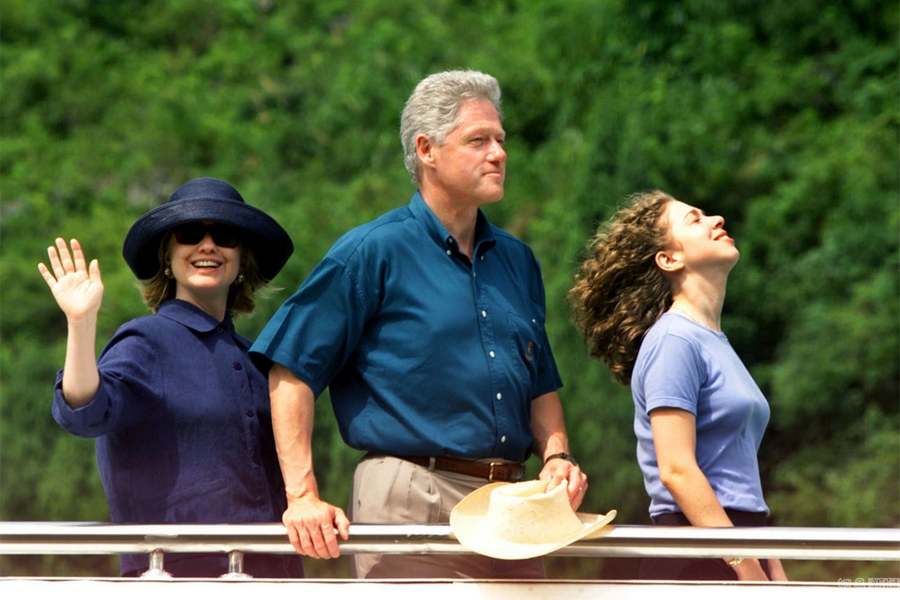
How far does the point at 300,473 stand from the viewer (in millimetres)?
3660

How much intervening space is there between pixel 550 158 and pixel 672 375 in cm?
Result: 907

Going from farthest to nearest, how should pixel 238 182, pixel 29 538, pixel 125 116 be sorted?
1. pixel 125 116
2. pixel 238 182
3. pixel 29 538

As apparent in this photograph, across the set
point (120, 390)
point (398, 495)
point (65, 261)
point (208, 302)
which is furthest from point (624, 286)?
point (65, 261)

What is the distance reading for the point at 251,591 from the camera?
11.3ft

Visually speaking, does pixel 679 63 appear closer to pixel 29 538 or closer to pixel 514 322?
pixel 514 322

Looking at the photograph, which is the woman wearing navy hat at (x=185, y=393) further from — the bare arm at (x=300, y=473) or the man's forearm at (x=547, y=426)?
the man's forearm at (x=547, y=426)

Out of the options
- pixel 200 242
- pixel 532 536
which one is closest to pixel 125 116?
pixel 200 242

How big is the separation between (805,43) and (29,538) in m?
11.2

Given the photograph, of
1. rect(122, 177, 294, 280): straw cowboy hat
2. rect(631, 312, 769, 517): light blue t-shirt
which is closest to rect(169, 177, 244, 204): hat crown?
rect(122, 177, 294, 280): straw cowboy hat

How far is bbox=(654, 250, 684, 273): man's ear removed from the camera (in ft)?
13.0

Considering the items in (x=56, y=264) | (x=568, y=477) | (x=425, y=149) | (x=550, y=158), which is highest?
(x=550, y=158)

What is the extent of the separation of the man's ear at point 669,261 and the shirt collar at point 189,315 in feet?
3.33

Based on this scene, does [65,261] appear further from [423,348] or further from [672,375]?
[672,375]

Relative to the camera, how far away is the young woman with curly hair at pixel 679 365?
12.0 feet
